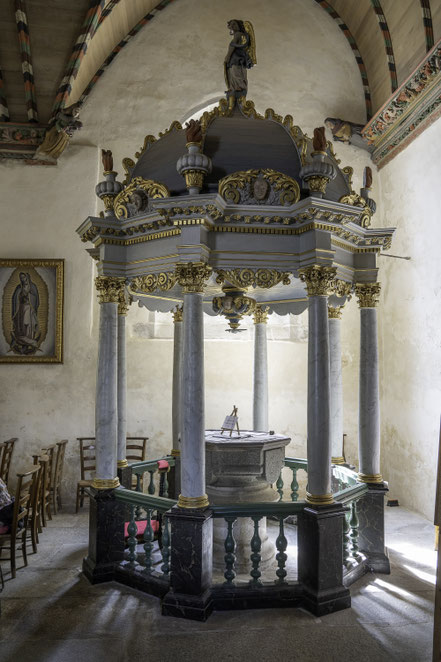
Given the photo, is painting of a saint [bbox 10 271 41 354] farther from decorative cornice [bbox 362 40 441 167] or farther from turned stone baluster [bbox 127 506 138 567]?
decorative cornice [bbox 362 40 441 167]

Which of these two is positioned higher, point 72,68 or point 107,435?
point 72,68

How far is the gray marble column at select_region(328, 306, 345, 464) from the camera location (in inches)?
266

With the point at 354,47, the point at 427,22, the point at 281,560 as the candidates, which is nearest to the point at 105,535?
the point at 281,560

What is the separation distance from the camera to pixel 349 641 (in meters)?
4.16

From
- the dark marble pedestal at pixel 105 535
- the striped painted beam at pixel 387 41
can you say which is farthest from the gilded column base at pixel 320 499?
the striped painted beam at pixel 387 41

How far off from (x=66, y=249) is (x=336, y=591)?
6884 millimetres

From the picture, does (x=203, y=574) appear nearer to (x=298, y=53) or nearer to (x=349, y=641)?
(x=349, y=641)

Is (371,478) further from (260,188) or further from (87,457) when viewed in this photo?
(87,457)

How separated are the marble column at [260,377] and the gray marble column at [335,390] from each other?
1078 mm

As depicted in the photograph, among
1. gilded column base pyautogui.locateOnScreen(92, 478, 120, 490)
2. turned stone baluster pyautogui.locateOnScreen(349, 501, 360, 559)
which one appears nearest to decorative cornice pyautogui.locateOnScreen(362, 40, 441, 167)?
turned stone baluster pyautogui.locateOnScreen(349, 501, 360, 559)

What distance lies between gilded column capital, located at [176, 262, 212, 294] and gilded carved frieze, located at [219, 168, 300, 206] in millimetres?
726

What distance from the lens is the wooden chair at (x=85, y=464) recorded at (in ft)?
28.1

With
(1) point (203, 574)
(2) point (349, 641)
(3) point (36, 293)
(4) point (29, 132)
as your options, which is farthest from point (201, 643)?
(4) point (29, 132)

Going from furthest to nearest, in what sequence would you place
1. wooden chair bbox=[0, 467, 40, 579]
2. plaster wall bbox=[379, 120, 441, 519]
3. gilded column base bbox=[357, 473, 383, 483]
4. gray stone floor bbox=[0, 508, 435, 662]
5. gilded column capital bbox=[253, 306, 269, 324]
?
1. plaster wall bbox=[379, 120, 441, 519]
2. gilded column capital bbox=[253, 306, 269, 324]
3. gilded column base bbox=[357, 473, 383, 483]
4. wooden chair bbox=[0, 467, 40, 579]
5. gray stone floor bbox=[0, 508, 435, 662]
